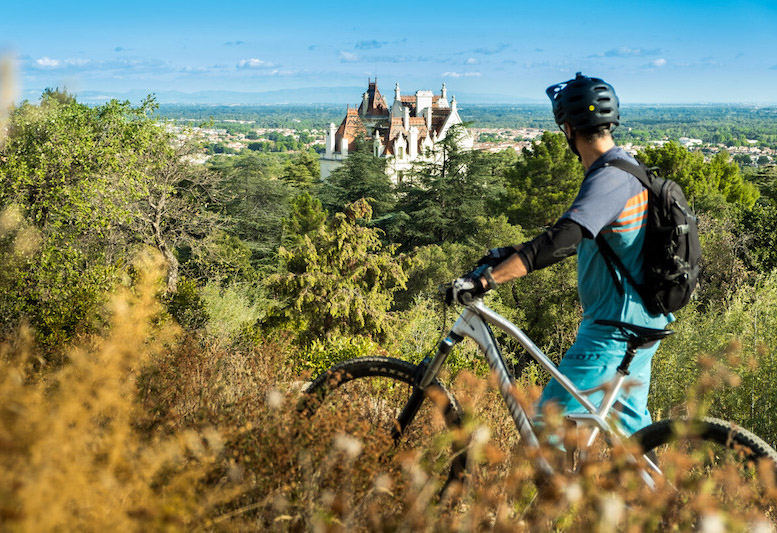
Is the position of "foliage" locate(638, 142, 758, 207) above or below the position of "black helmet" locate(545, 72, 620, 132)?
below

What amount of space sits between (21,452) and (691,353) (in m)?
14.6

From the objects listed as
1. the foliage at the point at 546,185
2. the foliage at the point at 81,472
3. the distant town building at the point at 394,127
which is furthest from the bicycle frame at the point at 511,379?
the distant town building at the point at 394,127

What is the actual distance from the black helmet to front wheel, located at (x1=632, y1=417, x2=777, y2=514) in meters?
1.33

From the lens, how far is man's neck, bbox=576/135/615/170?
9.65ft

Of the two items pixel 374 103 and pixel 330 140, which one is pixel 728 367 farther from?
pixel 374 103

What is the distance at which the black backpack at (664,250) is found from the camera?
2.70 m

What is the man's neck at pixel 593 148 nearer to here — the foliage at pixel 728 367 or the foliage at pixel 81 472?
the foliage at pixel 728 367

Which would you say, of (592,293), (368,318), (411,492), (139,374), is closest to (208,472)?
(411,492)

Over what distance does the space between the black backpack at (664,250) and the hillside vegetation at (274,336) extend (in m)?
0.34

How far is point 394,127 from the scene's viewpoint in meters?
66.2

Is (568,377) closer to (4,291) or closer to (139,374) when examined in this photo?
(139,374)

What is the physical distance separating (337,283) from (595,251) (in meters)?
14.5

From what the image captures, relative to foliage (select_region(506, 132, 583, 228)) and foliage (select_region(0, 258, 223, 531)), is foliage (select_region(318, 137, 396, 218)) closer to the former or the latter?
foliage (select_region(506, 132, 583, 228))

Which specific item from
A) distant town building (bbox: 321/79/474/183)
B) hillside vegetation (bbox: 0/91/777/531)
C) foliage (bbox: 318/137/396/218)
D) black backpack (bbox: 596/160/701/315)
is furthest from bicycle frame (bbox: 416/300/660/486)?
distant town building (bbox: 321/79/474/183)
